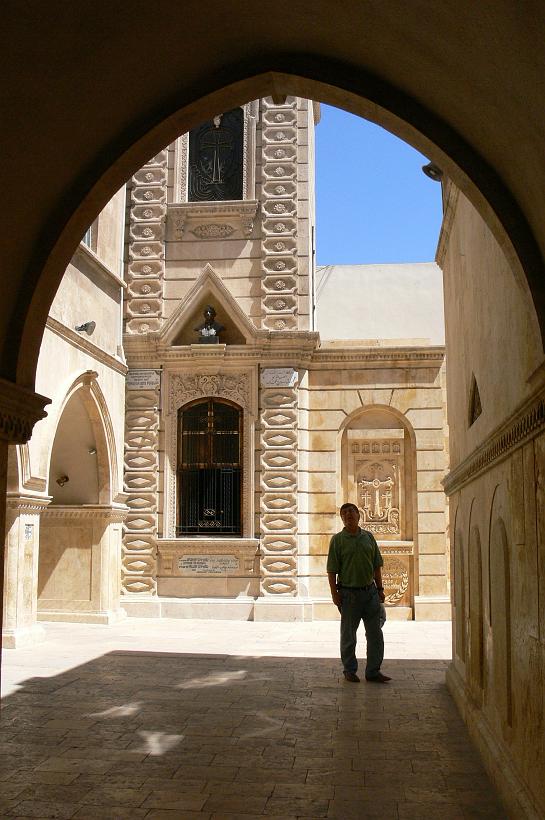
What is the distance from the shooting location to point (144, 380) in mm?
16844

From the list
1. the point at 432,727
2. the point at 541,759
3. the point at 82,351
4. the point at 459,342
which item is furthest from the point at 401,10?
the point at 82,351

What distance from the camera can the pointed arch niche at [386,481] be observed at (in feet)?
53.8

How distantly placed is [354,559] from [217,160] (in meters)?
11.1

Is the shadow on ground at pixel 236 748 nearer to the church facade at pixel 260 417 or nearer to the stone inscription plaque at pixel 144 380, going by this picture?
the church facade at pixel 260 417

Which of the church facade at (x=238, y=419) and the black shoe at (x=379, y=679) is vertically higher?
the church facade at (x=238, y=419)

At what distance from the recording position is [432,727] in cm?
723

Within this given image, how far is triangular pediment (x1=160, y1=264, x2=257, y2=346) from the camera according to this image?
16.8 meters

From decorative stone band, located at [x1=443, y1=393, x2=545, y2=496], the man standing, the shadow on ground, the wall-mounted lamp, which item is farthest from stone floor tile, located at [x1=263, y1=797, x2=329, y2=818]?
the wall-mounted lamp

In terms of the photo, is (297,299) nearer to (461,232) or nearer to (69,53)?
(461,232)

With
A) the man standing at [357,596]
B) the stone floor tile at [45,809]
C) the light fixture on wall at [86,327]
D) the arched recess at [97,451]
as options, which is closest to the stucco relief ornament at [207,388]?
the arched recess at [97,451]

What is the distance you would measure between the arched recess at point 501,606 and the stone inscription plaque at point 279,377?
34.7 ft

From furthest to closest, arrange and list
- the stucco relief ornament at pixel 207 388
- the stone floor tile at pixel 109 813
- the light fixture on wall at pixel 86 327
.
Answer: the stucco relief ornament at pixel 207 388, the light fixture on wall at pixel 86 327, the stone floor tile at pixel 109 813

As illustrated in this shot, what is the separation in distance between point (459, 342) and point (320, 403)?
8.35 metres

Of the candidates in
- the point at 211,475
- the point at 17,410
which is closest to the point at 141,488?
the point at 211,475
